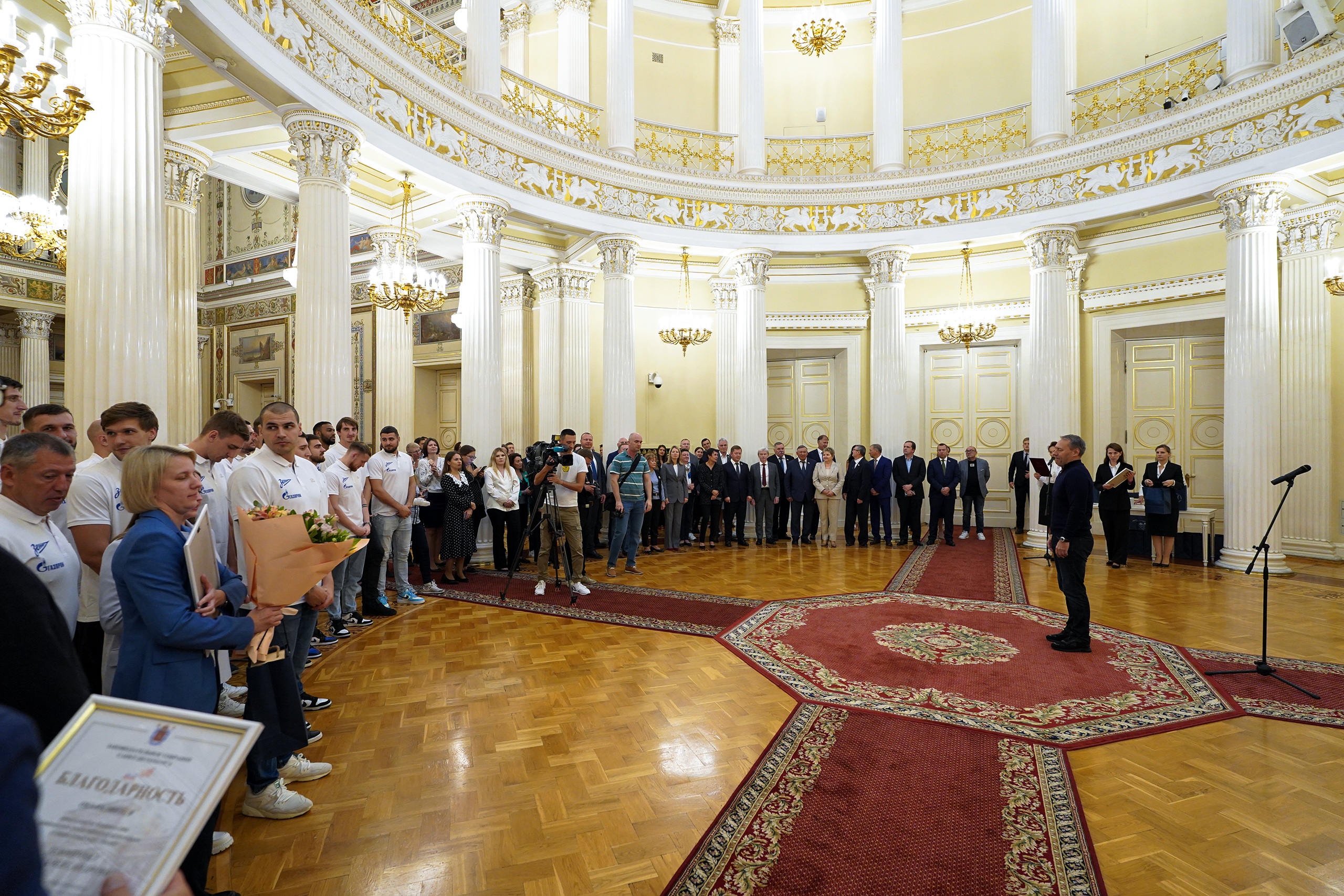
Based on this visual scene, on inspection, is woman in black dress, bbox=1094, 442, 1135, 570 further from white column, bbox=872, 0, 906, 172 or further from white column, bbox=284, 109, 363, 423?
white column, bbox=284, 109, 363, 423

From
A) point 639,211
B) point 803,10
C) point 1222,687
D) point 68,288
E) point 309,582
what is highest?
point 803,10

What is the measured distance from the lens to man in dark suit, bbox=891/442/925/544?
10133 mm

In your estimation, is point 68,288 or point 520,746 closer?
point 520,746

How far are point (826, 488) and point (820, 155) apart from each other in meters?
5.79

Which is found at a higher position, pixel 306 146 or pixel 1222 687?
pixel 306 146

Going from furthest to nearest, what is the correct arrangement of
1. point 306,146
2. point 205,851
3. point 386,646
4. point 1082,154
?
point 1082,154 < point 306,146 < point 386,646 < point 205,851

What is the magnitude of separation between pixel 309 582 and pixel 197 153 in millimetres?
7202

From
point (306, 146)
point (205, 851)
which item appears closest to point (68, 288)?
point (306, 146)

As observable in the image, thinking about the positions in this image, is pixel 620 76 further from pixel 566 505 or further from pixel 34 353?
pixel 34 353

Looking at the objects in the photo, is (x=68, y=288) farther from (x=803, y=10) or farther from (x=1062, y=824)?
(x=803, y=10)

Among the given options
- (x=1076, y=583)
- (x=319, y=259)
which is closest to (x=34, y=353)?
(x=319, y=259)

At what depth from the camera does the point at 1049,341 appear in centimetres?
986

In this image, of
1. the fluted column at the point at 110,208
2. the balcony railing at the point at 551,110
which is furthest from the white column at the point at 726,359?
the fluted column at the point at 110,208

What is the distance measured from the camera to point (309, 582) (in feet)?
7.72
